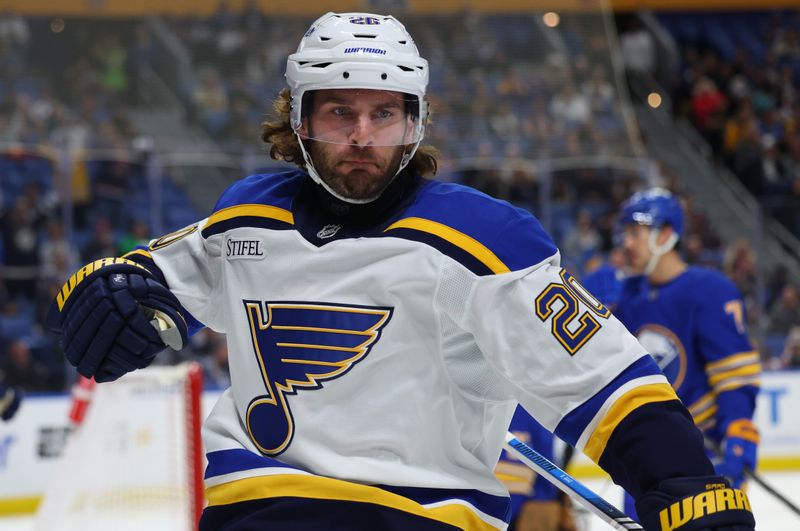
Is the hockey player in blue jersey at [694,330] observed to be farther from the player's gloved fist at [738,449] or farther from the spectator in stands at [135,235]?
the spectator in stands at [135,235]

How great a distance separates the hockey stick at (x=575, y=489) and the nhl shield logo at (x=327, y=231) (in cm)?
41

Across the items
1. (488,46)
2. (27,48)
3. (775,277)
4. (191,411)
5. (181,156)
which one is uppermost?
(488,46)

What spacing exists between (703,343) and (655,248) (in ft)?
1.11

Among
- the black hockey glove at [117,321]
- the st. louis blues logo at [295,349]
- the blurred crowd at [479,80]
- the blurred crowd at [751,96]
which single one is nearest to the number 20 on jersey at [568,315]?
the st. louis blues logo at [295,349]

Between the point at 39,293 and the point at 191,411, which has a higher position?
the point at 39,293

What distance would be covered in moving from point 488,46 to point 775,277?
2828 mm

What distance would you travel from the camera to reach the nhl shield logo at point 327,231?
157 cm

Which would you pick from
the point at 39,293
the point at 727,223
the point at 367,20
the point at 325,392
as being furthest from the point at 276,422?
the point at 727,223

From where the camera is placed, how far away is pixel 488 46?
8.92 m

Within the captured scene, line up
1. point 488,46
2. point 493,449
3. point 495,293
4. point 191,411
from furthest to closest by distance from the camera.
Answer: point 488,46
point 191,411
point 493,449
point 495,293

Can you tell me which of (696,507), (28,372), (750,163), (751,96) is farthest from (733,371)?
(751,96)

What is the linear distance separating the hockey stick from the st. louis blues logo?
332 mm

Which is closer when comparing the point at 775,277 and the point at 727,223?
the point at 775,277

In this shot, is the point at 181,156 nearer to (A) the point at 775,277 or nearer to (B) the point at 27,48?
(B) the point at 27,48
